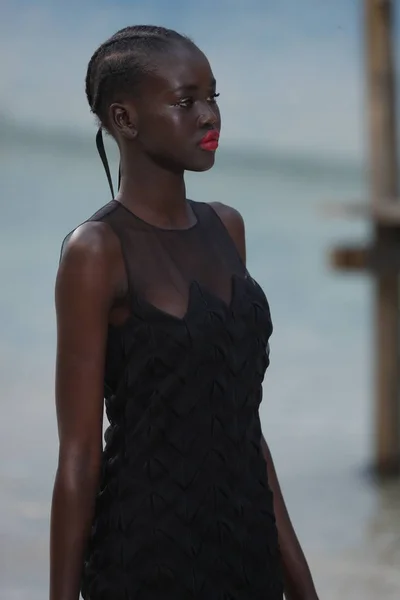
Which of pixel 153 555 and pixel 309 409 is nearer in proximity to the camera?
pixel 153 555

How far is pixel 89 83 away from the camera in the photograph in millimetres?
1845

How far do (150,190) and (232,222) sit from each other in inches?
7.7

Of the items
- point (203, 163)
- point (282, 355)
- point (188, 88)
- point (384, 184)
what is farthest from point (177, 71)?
point (282, 355)

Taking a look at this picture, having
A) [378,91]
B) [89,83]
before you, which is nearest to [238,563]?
[89,83]

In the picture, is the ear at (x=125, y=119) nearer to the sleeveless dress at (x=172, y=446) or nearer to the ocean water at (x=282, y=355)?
the sleeveless dress at (x=172, y=446)

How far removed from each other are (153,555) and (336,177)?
28569 mm

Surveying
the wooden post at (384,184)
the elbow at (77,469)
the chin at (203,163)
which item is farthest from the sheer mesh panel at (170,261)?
the wooden post at (384,184)

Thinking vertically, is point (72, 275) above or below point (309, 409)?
below

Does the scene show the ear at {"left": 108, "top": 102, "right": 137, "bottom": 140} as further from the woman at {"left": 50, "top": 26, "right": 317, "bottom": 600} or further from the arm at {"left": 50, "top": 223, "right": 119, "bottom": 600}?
the arm at {"left": 50, "top": 223, "right": 119, "bottom": 600}

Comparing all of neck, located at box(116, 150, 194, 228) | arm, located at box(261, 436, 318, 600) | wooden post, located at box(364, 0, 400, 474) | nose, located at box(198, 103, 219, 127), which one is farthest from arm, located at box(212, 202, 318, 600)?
wooden post, located at box(364, 0, 400, 474)

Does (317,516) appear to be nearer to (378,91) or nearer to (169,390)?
(378,91)

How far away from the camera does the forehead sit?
1747 millimetres

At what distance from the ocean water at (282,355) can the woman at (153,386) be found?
11.9 feet

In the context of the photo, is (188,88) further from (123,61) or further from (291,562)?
(291,562)
